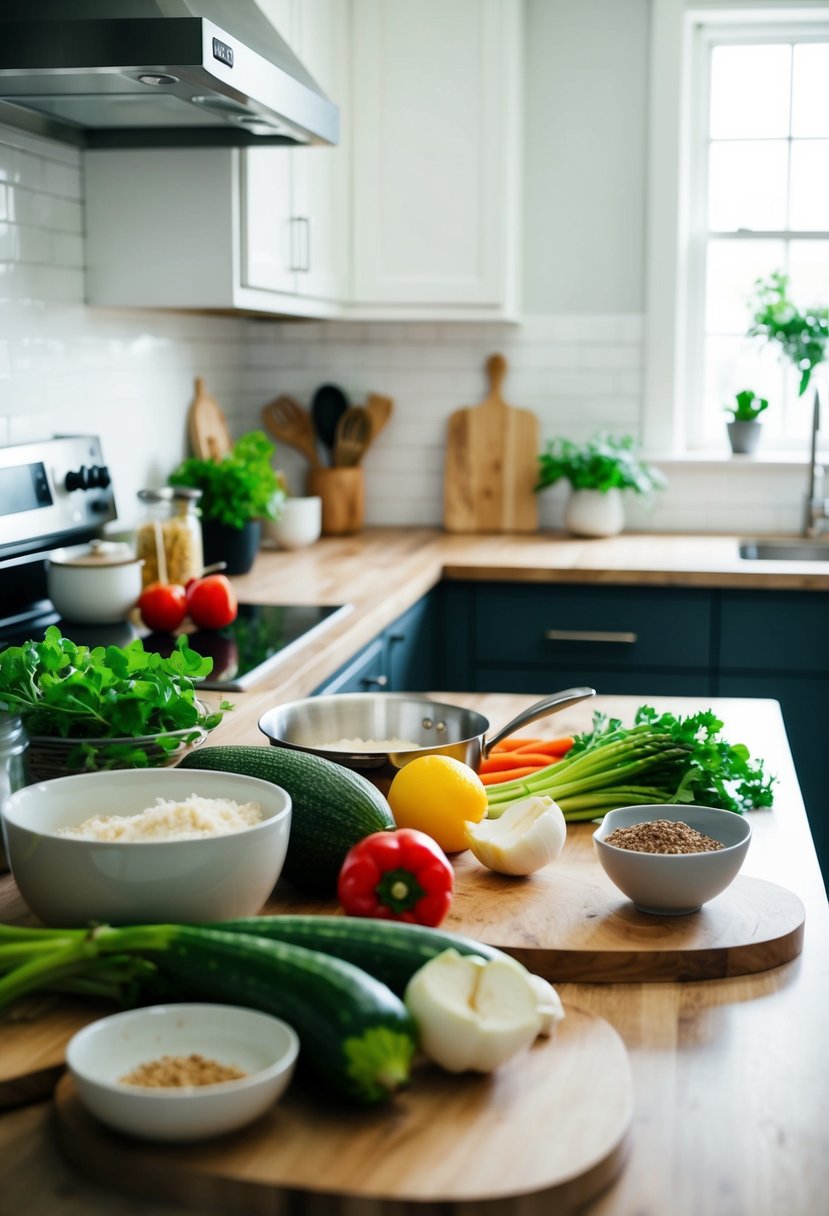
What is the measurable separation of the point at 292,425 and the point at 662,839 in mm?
3067

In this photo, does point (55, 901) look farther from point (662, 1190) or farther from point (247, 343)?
point (247, 343)

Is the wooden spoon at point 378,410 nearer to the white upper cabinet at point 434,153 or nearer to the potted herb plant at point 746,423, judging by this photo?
the white upper cabinet at point 434,153

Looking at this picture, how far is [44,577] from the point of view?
8.63 ft

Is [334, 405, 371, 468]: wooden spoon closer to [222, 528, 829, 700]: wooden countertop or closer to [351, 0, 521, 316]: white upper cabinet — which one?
[222, 528, 829, 700]: wooden countertop

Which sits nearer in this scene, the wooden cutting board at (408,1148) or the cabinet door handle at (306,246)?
the wooden cutting board at (408,1148)

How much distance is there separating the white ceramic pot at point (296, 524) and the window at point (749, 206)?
1257mm

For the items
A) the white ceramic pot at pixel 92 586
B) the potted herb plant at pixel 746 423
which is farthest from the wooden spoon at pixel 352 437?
the white ceramic pot at pixel 92 586

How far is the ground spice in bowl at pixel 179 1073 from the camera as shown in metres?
0.88

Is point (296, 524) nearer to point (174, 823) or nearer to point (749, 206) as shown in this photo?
point (749, 206)

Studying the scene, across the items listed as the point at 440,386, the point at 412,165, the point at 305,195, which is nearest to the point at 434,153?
the point at 412,165

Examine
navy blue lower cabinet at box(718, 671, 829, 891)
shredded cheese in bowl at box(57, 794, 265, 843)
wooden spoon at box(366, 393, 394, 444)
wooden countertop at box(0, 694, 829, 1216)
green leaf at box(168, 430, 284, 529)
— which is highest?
wooden spoon at box(366, 393, 394, 444)

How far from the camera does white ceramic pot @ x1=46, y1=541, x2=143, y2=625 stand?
94.0 inches

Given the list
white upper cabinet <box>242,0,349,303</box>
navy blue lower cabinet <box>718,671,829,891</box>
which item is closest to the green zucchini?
white upper cabinet <box>242,0,349,303</box>

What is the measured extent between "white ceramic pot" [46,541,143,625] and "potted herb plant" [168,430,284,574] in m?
0.76
